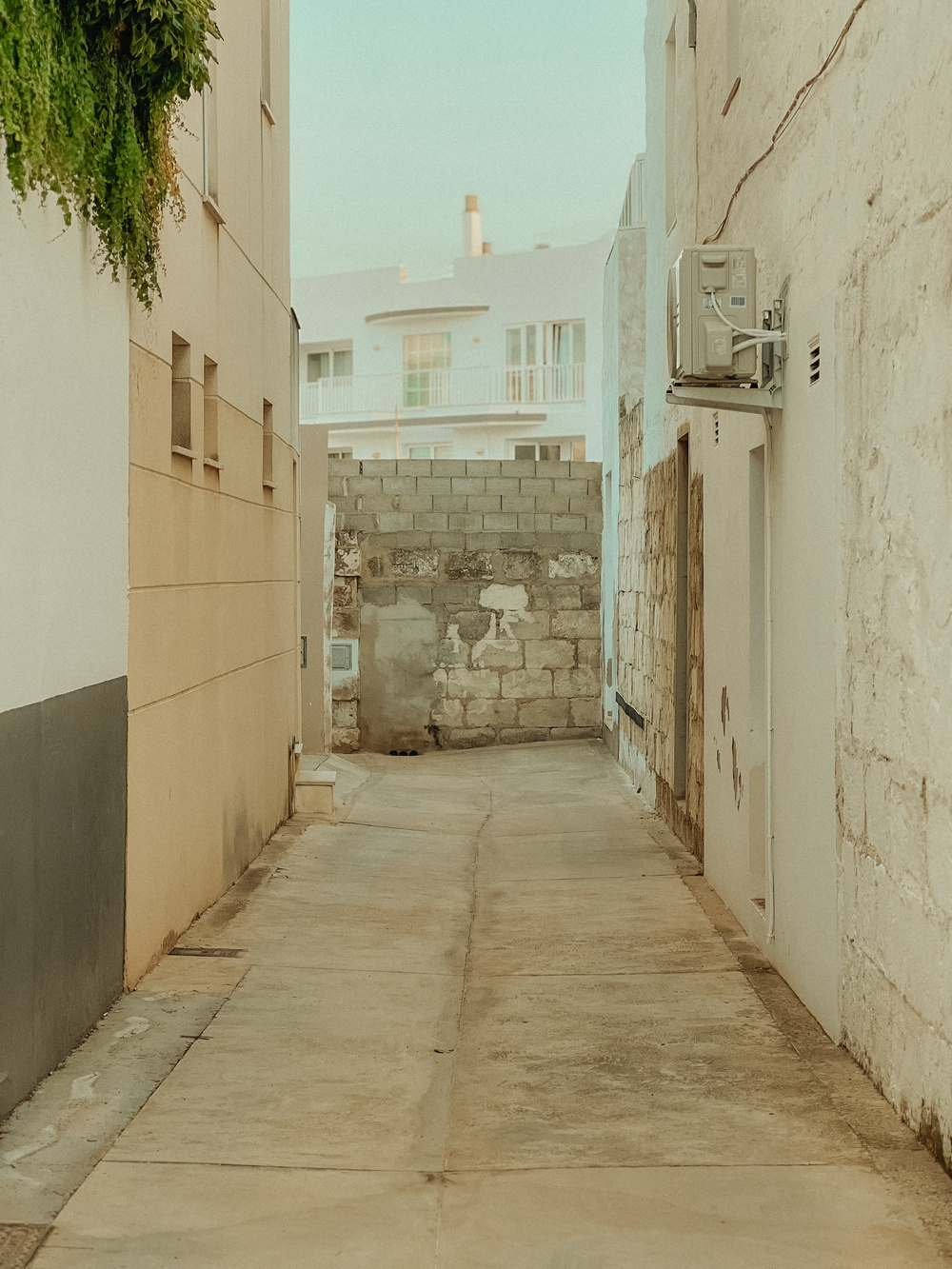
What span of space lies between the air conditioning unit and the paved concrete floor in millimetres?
2563

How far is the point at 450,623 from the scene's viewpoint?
630 inches

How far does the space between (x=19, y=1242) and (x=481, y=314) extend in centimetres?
3302

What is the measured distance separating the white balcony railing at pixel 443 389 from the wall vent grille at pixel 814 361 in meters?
28.7

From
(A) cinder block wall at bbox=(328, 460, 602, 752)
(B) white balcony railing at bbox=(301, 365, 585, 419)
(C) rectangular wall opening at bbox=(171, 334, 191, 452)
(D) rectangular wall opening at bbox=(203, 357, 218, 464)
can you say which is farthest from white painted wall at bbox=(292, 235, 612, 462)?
(C) rectangular wall opening at bbox=(171, 334, 191, 452)

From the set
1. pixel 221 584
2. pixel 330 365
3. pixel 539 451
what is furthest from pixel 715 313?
pixel 330 365

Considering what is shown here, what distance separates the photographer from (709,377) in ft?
19.2

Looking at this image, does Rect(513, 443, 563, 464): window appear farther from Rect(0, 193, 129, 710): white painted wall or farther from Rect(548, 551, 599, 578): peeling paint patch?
Rect(0, 193, 129, 710): white painted wall

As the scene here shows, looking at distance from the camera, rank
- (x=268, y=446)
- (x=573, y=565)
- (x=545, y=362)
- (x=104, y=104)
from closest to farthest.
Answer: (x=104, y=104), (x=268, y=446), (x=573, y=565), (x=545, y=362)

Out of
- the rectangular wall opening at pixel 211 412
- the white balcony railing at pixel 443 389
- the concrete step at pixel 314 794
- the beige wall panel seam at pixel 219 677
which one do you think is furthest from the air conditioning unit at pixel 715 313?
the white balcony railing at pixel 443 389

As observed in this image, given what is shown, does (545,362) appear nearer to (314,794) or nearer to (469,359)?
(469,359)

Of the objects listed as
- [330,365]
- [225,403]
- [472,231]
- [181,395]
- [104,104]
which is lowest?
[181,395]

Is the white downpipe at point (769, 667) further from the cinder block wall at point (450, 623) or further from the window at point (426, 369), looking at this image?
the window at point (426, 369)

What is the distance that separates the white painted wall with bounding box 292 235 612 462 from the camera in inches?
1340

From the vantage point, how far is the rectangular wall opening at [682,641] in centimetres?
973
